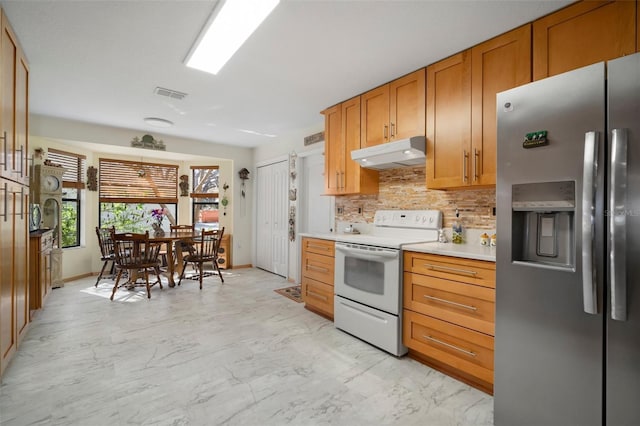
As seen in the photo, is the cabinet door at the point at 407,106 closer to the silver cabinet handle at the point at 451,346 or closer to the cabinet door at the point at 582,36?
the cabinet door at the point at 582,36

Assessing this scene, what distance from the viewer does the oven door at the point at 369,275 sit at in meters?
2.51

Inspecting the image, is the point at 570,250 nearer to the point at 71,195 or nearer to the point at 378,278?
the point at 378,278

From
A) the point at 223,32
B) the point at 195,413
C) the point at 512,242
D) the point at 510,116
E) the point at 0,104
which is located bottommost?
the point at 195,413

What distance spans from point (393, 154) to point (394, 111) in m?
0.47

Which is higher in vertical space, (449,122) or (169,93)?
(169,93)

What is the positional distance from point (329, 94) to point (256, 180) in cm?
328

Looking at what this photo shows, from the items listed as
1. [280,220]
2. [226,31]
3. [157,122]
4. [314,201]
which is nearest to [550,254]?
[226,31]

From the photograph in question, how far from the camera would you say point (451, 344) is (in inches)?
85.4

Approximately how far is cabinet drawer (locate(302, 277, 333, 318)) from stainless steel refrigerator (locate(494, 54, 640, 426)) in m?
1.82

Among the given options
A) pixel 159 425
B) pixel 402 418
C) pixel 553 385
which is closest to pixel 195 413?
pixel 159 425

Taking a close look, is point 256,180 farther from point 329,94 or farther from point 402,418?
point 402,418

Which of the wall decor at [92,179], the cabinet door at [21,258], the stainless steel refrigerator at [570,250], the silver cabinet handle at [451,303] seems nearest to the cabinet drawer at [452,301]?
the silver cabinet handle at [451,303]

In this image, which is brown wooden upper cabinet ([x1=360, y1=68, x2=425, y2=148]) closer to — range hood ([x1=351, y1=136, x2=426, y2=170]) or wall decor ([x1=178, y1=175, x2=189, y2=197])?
range hood ([x1=351, y1=136, x2=426, y2=170])

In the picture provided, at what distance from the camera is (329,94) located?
345 cm
